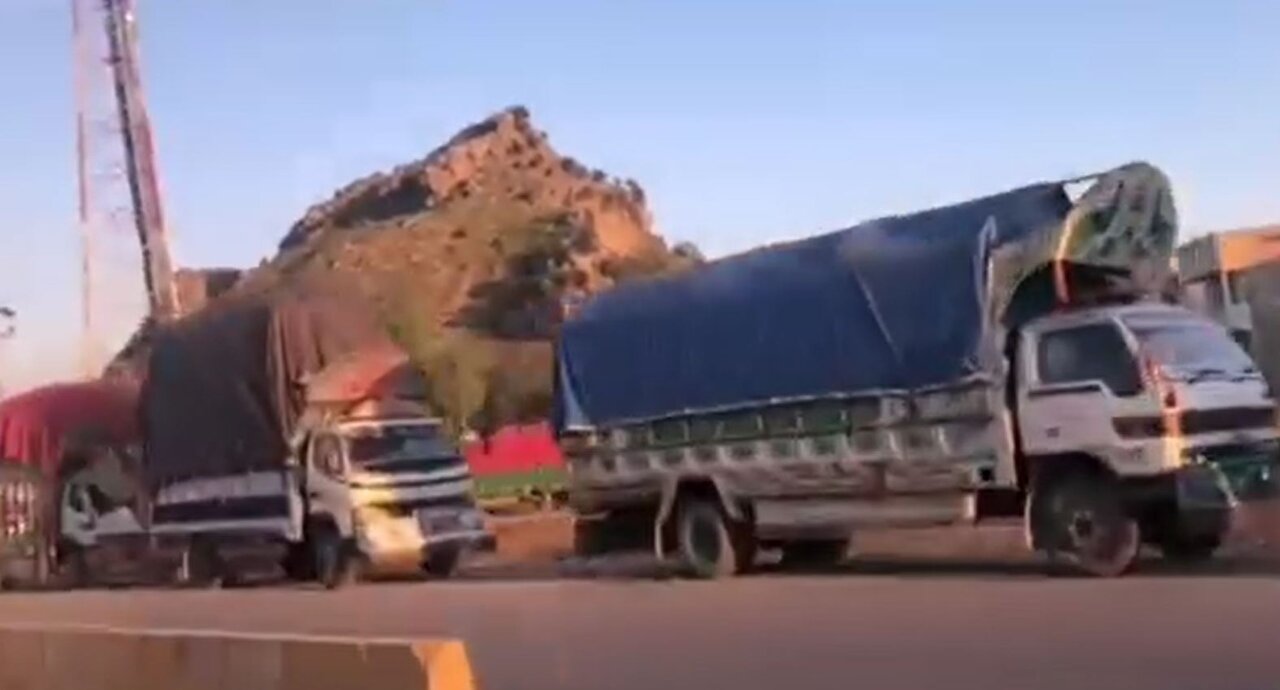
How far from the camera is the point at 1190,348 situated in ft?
54.3

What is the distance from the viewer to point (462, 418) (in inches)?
2376

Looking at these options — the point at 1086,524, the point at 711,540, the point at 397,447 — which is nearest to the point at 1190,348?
the point at 1086,524

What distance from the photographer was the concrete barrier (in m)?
8.20

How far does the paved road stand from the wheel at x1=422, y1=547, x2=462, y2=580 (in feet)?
8.10

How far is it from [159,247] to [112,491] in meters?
38.7

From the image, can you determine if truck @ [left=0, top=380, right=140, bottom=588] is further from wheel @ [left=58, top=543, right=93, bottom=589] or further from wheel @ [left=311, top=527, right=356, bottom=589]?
wheel @ [left=311, top=527, right=356, bottom=589]

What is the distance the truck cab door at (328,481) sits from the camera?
920 inches

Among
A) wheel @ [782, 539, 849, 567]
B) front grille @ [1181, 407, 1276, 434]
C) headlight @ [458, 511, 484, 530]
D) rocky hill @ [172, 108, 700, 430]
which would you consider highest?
rocky hill @ [172, 108, 700, 430]

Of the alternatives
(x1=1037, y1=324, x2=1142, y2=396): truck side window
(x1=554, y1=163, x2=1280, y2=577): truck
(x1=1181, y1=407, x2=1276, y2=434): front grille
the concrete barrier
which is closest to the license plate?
(x1=554, y1=163, x2=1280, y2=577): truck

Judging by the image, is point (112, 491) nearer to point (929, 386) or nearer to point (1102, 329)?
point (929, 386)

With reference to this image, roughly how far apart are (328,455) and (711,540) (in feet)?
18.5

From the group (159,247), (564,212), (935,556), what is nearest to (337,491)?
(935,556)

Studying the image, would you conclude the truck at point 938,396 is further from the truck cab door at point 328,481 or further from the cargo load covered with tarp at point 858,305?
the truck cab door at point 328,481

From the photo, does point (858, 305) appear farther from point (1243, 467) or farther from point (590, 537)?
point (590, 537)
